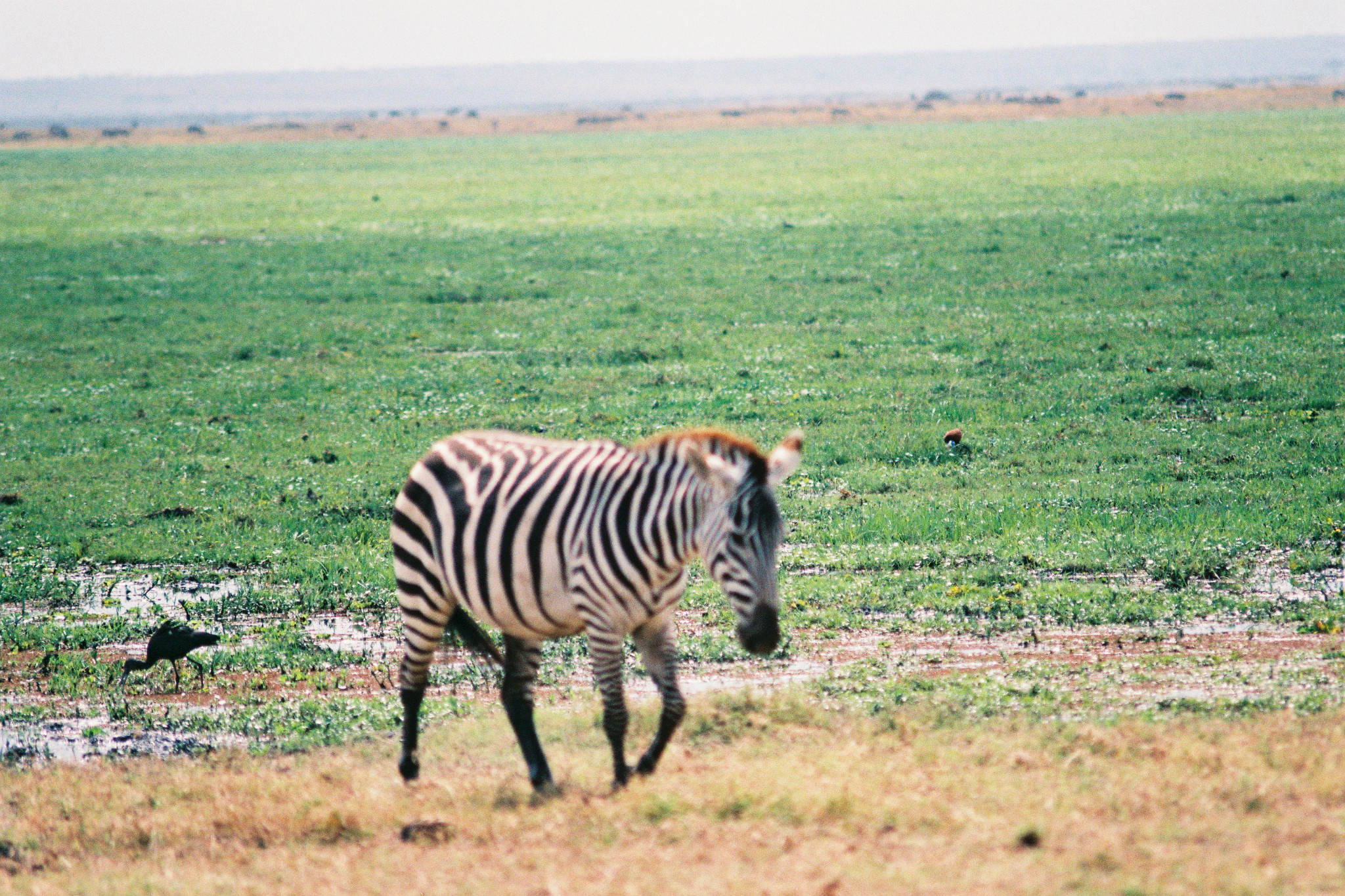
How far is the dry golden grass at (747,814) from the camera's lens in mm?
5449

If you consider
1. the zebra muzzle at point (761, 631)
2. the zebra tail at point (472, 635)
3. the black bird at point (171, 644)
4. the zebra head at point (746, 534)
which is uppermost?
the zebra head at point (746, 534)

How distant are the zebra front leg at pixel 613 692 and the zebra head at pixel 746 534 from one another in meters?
0.73

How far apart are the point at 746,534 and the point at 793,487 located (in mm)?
7173

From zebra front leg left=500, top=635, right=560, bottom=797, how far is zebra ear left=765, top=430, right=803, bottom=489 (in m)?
1.89

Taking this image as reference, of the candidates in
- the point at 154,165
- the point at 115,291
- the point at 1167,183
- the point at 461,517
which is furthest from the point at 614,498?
the point at 154,165

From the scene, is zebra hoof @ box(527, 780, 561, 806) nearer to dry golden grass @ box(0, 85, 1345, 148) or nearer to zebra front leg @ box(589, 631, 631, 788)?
zebra front leg @ box(589, 631, 631, 788)

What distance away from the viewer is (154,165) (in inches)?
2778

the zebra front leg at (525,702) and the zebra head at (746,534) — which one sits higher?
→ the zebra head at (746,534)

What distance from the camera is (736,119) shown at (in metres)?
113

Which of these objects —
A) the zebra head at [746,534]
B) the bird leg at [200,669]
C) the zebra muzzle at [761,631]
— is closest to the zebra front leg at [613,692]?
the zebra head at [746,534]

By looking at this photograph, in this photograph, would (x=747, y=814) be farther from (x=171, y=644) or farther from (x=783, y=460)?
(x=171, y=644)

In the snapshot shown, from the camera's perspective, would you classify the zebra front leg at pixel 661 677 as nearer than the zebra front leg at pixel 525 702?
Yes

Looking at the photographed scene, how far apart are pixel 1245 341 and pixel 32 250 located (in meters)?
32.1

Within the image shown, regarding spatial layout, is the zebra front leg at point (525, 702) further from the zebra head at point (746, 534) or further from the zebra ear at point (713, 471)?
the zebra ear at point (713, 471)
